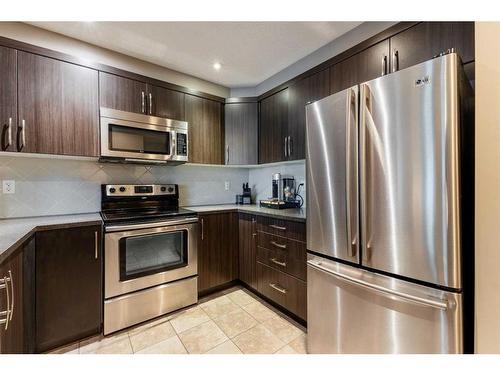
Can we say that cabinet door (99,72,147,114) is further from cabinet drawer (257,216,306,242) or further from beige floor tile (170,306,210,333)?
beige floor tile (170,306,210,333)

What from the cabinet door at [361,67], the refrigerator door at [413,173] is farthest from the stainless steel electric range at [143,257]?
the cabinet door at [361,67]

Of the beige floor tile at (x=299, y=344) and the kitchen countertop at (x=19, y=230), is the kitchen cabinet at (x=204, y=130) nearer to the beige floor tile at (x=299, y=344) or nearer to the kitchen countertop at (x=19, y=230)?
the kitchen countertop at (x=19, y=230)

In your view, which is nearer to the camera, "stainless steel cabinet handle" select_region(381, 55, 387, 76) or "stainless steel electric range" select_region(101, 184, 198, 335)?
"stainless steel cabinet handle" select_region(381, 55, 387, 76)

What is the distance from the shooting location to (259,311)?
2.08 metres

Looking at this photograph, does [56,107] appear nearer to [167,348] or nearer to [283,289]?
[167,348]

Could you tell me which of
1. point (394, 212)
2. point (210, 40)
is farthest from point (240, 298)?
point (210, 40)

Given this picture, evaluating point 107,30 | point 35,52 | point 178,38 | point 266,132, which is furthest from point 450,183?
point 35,52

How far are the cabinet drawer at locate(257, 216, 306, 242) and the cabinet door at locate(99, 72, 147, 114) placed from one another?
1.60 metres

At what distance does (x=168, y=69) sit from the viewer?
2402mm

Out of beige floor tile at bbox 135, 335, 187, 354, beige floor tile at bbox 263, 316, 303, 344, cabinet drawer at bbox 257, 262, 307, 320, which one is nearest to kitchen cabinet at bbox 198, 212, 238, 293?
cabinet drawer at bbox 257, 262, 307, 320

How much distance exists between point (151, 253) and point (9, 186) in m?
1.27

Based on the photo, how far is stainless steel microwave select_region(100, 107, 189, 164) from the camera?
6.35ft

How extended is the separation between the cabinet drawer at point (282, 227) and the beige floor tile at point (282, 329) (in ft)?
2.44

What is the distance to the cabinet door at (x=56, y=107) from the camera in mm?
1643
